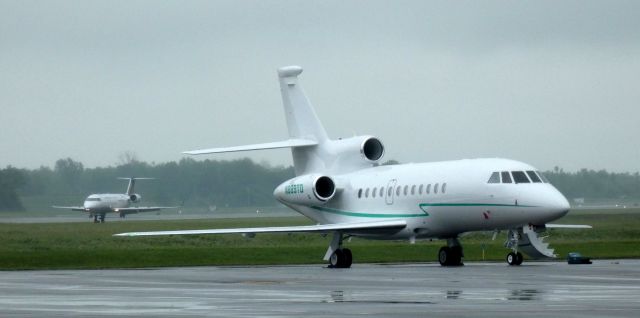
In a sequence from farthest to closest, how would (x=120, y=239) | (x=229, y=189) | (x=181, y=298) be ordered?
(x=229, y=189) → (x=120, y=239) → (x=181, y=298)

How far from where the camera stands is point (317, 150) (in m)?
43.2

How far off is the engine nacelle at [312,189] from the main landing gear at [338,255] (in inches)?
122

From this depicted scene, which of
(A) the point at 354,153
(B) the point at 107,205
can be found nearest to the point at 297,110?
(A) the point at 354,153

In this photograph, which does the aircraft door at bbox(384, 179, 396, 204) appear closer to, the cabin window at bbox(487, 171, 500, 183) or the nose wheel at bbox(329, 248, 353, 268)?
the nose wheel at bbox(329, 248, 353, 268)

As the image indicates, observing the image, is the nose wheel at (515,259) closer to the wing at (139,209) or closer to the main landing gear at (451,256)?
the main landing gear at (451,256)

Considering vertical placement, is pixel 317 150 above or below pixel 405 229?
above

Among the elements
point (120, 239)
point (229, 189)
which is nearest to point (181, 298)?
point (120, 239)

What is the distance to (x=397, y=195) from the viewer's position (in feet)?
127

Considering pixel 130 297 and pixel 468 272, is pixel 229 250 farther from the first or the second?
pixel 130 297

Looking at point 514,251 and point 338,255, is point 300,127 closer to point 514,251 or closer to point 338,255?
point 338,255

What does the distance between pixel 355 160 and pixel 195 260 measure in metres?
6.08

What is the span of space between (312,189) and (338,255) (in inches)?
156

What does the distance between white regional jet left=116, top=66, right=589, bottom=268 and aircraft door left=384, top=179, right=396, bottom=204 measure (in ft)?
0.10

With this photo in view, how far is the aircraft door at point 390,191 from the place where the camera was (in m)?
38.9
